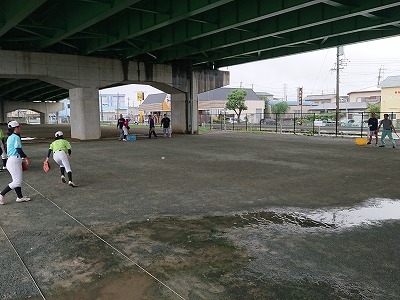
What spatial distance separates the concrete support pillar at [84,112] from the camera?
78.7 ft

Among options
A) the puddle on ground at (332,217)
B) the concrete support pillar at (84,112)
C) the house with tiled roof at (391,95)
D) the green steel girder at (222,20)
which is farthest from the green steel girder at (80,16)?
the house with tiled roof at (391,95)

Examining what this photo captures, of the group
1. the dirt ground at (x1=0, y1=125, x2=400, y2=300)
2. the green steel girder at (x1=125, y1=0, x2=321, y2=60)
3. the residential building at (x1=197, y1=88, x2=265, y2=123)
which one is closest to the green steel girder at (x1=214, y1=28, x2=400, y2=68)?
the green steel girder at (x1=125, y1=0, x2=321, y2=60)

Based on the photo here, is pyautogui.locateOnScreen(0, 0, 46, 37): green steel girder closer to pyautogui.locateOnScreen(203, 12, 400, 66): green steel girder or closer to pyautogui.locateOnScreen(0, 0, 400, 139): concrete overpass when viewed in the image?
pyautogui.locateOnScreen(0, 0, 400, 139): concrete overpass

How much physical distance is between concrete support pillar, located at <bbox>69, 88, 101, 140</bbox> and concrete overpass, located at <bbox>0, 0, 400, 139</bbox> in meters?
0.07

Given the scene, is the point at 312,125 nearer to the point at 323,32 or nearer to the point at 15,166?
the point at 323,32

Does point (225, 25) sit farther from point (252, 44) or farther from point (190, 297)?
point (190, 297)

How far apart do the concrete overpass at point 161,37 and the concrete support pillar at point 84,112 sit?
0.07 m

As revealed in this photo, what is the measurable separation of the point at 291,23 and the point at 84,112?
15.1 metres

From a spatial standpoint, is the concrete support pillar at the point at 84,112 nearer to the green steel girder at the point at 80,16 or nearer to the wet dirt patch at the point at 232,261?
the green steel girder at the point at 80,16

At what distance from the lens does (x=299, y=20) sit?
1673 cm

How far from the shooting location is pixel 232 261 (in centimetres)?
450

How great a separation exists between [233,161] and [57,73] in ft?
49.7

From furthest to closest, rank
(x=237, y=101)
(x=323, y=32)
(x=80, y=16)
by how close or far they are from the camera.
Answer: (x=237, y=101), (x=323, y=32), (x=80, y=16)

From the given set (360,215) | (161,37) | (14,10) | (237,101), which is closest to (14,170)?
(360,215)
